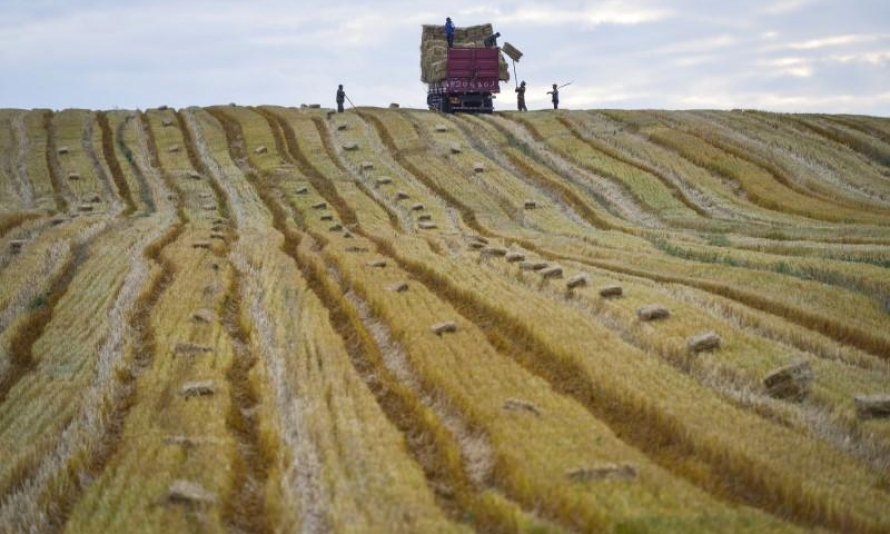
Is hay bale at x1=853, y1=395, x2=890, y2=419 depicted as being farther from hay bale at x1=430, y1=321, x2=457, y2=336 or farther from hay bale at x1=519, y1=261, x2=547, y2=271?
hay bale at x1=519, y1=261, x2=547, y2=271

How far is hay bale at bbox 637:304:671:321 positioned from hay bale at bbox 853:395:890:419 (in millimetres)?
4640

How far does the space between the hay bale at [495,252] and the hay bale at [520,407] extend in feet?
37.9

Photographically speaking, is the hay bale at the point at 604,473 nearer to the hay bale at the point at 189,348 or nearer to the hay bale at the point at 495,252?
the hay bale at the point at 189,348

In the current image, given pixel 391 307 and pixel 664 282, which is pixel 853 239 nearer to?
pixel 664 282

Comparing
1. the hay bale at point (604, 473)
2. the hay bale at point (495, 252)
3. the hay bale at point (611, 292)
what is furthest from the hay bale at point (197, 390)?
the hay bale at point (495, 252)

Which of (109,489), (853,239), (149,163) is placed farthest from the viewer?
(149,163)

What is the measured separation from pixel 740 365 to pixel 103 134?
40.2m

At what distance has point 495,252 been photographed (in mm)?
23000

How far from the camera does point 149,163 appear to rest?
41.0 metres

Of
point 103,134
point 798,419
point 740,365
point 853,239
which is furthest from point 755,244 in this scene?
point 103,134

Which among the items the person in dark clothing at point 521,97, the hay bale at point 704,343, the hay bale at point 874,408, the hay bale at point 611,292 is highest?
the person in dark clothing at point 521,97

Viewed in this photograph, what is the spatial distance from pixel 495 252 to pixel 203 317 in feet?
28.9

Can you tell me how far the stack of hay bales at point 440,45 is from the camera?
5369 cm

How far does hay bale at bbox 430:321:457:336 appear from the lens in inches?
591
